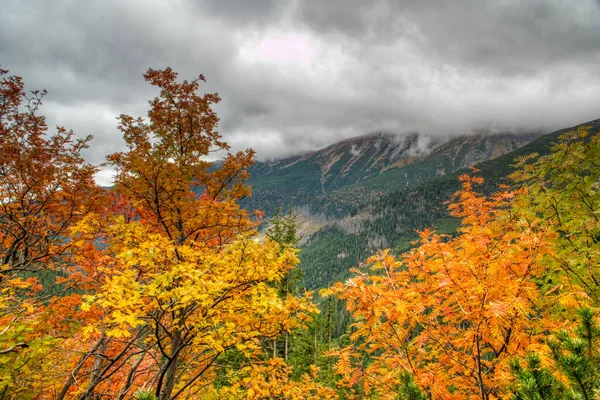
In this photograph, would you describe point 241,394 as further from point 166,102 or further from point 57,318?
point 166,102

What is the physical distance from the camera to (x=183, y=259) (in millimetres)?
6992

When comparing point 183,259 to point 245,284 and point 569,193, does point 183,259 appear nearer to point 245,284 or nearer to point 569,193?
point 245,284

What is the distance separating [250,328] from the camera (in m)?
6.38

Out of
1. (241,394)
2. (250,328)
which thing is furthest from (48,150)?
(241,394)

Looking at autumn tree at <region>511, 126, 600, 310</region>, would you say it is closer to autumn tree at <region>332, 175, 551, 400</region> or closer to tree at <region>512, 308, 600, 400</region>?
autumn tree at <region>332, 175, 551, 400</region>

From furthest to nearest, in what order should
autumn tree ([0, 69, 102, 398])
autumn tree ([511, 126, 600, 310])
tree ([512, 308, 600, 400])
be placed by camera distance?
autumn tree ([0, 69, 102, 398])
autumn tree ([511, 126, 600, 310])
tree ([512, 308, 600, 400])

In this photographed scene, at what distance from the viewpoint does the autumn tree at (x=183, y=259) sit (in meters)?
5.10

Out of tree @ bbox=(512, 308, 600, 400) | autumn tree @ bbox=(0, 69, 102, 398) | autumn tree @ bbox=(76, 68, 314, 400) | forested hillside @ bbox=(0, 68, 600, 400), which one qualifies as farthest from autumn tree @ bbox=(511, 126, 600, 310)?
autumn tree @ bbox=(0, 69, 102, 398)

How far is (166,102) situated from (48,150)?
15.5 feet

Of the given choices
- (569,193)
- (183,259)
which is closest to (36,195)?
(183,259)

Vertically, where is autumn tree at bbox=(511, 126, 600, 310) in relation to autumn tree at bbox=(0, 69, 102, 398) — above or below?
below

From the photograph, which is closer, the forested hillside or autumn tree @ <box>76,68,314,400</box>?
the forested hillside

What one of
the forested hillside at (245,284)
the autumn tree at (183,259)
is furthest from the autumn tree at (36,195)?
the autumn tree at (183,259)

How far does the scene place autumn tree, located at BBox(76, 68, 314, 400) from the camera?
510 centimetres
